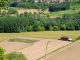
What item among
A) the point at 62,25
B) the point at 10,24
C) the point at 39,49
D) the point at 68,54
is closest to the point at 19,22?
the point at 10,24

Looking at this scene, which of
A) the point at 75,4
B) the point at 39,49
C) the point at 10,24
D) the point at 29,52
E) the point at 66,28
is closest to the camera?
the point at 29,52

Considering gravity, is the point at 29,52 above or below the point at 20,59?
below

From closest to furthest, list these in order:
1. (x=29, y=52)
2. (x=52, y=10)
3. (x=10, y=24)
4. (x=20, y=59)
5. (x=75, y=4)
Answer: (x=20, y=59)
(x=29, y=52)
(x=10, y=24)
(x=52, y=10)
(x=75, y=4)

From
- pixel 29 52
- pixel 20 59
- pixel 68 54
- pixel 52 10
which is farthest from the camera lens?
pixel 52 10

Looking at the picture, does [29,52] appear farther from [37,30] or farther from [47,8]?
[47,8]

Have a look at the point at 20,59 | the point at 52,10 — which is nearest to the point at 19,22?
the point at 20,59

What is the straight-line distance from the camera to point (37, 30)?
46438 mm

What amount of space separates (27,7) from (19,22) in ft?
140

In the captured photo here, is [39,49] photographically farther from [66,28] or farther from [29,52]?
[66,28]

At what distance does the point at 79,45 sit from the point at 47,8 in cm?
5944

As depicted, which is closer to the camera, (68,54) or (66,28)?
(68,54)

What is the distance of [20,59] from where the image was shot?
48.1 ft

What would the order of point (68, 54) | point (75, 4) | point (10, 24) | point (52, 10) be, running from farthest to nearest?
1. point (75, 4)
2. point (52, 10)
3. point (10, 24)
4. point (68, 54)

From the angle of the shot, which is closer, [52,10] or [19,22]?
[19,22]
